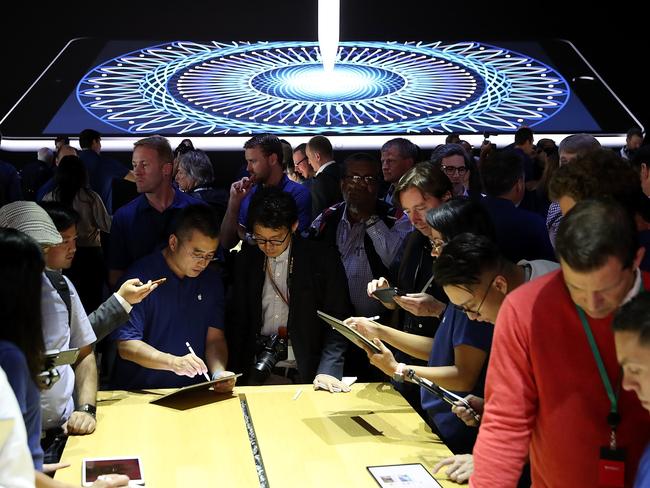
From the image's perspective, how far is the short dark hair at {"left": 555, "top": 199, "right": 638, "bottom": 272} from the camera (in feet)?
5.76

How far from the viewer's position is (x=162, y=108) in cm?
733

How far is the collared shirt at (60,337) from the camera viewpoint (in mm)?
2869

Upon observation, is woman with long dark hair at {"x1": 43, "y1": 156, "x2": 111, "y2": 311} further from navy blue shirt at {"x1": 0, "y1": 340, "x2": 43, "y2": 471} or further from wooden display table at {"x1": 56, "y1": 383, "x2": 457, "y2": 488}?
navy blue shirt at {"x1": 0, "y1": 340, "x2": 43, "y2": 471}

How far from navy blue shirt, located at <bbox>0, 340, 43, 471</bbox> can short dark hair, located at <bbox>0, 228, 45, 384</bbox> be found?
5 centimetres

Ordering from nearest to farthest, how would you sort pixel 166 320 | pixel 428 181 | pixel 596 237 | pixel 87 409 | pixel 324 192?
pixel 596 237
pixel 87 409
pixel 428 181
pixel 166 320
pixel 324 192

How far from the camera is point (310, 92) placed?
749 cm

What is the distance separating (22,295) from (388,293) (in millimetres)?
1749

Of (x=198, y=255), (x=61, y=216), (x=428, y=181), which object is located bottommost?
(x=198, y=255)

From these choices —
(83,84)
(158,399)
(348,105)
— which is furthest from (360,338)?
(83,84)

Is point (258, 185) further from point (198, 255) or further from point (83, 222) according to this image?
point (198, 255)

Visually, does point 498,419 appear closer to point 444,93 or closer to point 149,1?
point 444,93

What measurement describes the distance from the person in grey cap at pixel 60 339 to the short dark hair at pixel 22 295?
71cm

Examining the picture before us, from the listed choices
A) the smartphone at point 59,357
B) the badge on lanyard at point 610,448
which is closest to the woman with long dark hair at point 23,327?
the smartphone at point 59,357

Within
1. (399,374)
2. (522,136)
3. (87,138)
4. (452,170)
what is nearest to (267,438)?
(399,374)
